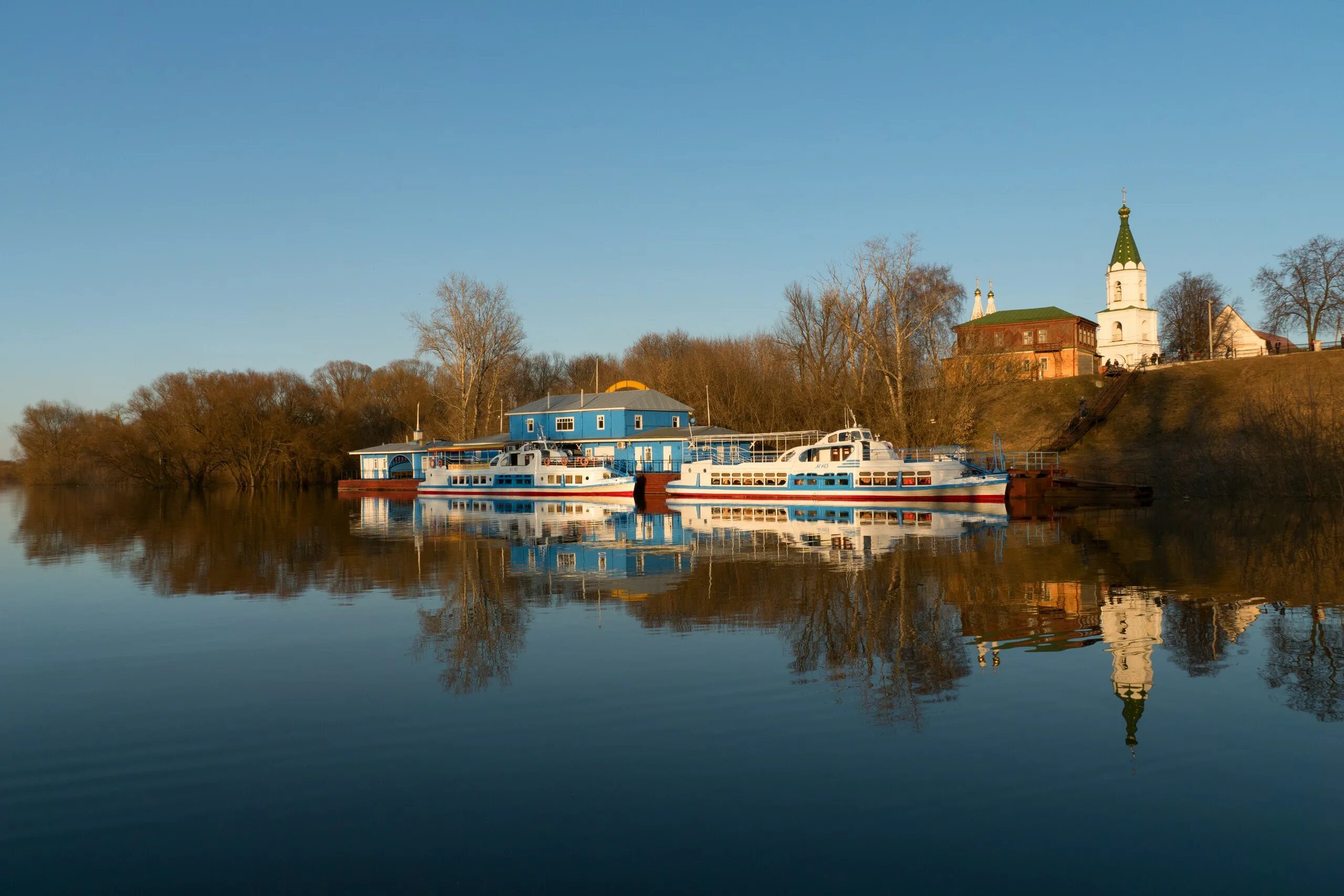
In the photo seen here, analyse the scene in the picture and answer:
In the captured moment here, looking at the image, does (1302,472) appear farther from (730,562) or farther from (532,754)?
(532,754)

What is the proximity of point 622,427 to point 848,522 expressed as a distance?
107ft

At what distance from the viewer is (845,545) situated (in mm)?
29406

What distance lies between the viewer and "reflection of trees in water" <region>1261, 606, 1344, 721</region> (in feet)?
37.6

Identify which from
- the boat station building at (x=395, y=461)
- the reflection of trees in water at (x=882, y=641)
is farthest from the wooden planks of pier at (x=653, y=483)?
the reflection of trees in water at (x=882, y=641)

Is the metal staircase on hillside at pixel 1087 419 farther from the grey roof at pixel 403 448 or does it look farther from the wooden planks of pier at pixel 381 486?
the wooden planks of pier at pixel 381 486

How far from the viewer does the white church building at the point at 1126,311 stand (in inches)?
3588

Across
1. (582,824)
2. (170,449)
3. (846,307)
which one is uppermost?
(846,307)

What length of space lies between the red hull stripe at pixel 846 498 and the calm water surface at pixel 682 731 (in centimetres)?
2416

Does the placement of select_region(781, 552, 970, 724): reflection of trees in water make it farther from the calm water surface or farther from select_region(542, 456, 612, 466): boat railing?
select_region(542, 456, 612, 466): boat railing

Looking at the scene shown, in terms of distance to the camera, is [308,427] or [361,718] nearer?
[361,718]

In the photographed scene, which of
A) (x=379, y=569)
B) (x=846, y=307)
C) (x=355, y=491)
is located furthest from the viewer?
(x=355, y=491)

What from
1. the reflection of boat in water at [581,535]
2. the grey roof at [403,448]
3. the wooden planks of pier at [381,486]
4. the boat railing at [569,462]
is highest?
the grey roof at [403,448]

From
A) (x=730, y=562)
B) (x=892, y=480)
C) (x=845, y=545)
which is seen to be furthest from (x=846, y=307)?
(x=730, y=562)

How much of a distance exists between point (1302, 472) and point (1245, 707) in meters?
48.5
